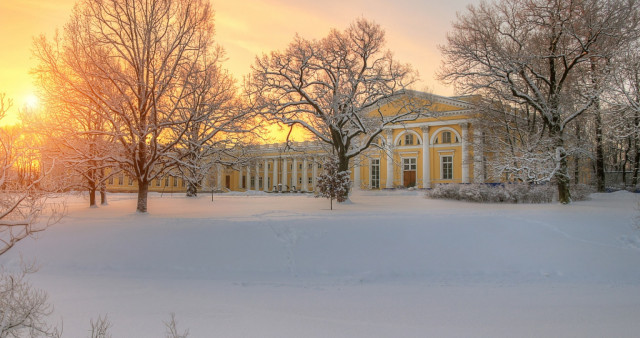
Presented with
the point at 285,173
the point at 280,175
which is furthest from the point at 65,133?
the point at 280,175

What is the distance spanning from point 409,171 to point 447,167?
4510mm

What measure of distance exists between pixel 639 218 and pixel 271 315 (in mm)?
11765

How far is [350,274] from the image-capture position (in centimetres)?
920

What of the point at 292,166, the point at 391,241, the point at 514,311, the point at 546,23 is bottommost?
the point at 514,311

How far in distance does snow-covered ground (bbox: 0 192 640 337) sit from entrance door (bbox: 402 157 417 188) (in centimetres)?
3408

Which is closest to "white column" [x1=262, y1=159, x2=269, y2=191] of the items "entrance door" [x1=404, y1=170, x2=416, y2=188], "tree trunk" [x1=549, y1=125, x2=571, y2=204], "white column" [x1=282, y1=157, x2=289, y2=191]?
"white column" [x1=282, y1=157, x2=289, y2=191]

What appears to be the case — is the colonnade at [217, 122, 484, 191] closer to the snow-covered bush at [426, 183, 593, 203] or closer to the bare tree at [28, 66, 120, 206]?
the snow-covered bush at [426, 183, 593, 203]

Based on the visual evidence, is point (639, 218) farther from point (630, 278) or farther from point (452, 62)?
point (452, 62)

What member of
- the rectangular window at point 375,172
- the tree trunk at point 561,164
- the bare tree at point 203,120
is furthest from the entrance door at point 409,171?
the bare tree at point 203,120

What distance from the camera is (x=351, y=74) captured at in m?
18.9

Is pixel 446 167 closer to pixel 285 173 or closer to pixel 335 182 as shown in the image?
pixel 285 173

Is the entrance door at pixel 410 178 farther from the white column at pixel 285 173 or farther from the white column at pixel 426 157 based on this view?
the white column at pixel 285 173

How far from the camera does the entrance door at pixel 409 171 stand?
47.5m

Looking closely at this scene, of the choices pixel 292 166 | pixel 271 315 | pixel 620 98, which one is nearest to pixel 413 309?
pixel 271 315
